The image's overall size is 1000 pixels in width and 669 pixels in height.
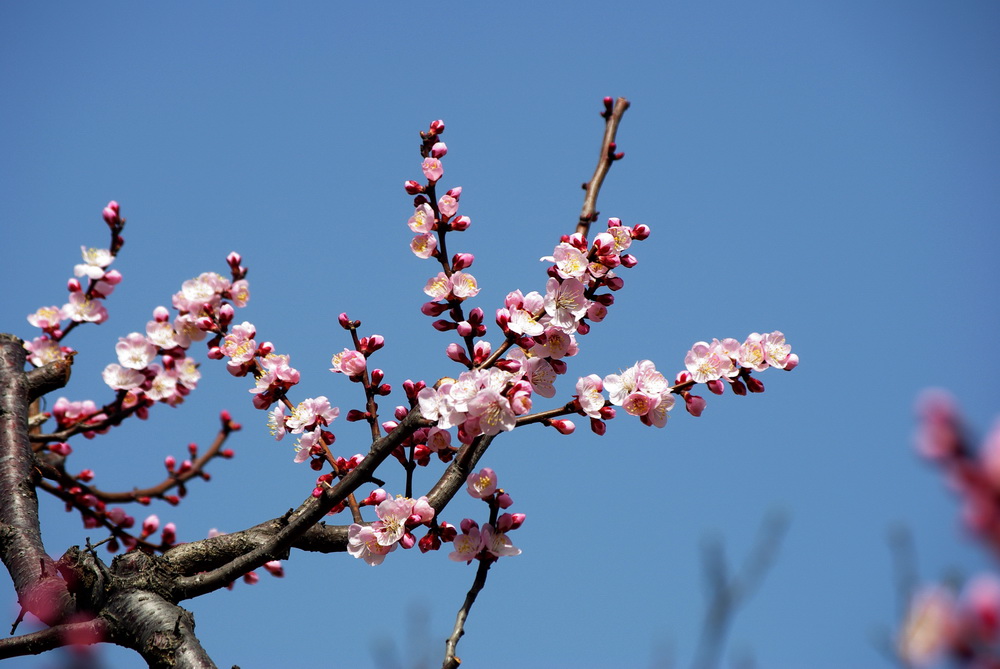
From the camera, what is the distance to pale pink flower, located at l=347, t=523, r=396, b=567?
8.28ft

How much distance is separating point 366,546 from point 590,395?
86 centimetres

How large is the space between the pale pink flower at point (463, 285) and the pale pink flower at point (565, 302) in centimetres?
28

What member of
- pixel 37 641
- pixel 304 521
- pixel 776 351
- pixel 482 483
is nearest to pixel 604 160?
pixel 776 351

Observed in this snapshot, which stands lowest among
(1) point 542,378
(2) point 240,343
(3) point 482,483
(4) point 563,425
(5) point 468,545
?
(5) point 468,545

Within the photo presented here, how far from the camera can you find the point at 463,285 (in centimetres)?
272

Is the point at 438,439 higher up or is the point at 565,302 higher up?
the point at 565,302

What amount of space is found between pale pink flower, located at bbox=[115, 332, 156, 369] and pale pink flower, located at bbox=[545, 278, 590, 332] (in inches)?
93.5

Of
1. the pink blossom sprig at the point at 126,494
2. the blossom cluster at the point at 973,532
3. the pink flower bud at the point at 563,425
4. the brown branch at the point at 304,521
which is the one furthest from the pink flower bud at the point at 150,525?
the blossom cluster at the point at 973,532

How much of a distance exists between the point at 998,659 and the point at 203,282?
349 centimetres

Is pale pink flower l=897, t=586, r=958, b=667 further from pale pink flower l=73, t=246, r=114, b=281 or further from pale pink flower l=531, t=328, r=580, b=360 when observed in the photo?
pale pink flower l=73, t=246, r=114, b=281

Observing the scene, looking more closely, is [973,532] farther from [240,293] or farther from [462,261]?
[240,293]

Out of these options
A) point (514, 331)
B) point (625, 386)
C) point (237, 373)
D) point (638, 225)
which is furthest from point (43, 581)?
point (638, 225)

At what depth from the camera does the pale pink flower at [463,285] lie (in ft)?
8.89

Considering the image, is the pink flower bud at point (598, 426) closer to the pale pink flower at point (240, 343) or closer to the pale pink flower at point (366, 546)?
the pale pink flower at point (366, 546)
